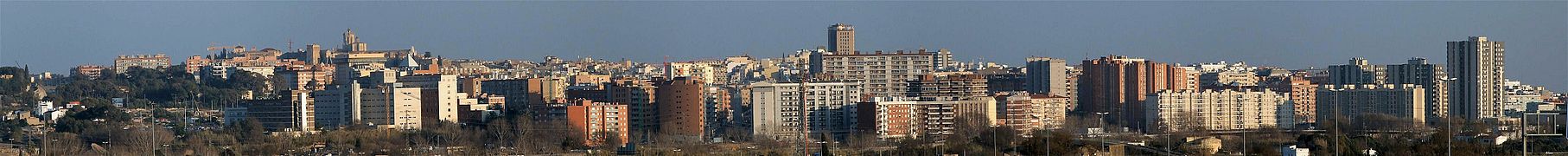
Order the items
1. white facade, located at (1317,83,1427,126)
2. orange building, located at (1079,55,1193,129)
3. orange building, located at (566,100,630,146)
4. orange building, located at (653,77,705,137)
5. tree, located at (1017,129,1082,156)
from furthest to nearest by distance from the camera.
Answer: orange building, located at (1079,55,1193,129)
white facade, located at (1317,83,1427,126)
orange building, located at (653,77,705,137)
orange building, located at (566,100,630,146)
tree, located at (1017,129,1082,156)

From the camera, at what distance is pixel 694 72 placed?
26.1 metres

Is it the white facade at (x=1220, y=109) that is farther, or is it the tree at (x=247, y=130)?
the white facade at (x=1220, y=109)

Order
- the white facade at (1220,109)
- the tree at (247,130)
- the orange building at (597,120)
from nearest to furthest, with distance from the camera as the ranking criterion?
the tree at (247,130), the orange building at (597,120), the white facade at (1220,109)

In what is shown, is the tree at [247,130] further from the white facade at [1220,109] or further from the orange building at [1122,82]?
the orange building at [1122,82]

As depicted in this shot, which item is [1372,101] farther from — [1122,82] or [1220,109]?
[1122,82]

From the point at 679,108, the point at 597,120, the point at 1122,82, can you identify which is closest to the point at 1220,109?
the point at 1122,82

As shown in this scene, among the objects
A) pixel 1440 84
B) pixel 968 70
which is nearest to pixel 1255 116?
pixel 1440 84

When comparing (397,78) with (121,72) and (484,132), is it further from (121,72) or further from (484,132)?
(484,132)

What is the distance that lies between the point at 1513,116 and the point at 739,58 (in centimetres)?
1248

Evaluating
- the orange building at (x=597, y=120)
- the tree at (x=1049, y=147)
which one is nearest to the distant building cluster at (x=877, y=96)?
the orange building at (x=597, y=120)

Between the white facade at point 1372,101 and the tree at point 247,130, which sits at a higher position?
the white facade at point 1372,101

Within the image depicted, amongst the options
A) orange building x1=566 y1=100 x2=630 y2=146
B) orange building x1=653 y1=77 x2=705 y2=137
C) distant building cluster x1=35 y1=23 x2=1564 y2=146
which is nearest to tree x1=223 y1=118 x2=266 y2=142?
distant building cluster x1=35 y1=23 x2=1564 y2=146

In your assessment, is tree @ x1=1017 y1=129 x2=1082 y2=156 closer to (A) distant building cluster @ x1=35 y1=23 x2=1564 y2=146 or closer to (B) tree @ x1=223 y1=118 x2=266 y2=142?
(A) distant building cluster @ x1=35 y1=23 x2=1564 y2=146

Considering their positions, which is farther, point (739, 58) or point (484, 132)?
point (739, 58)
